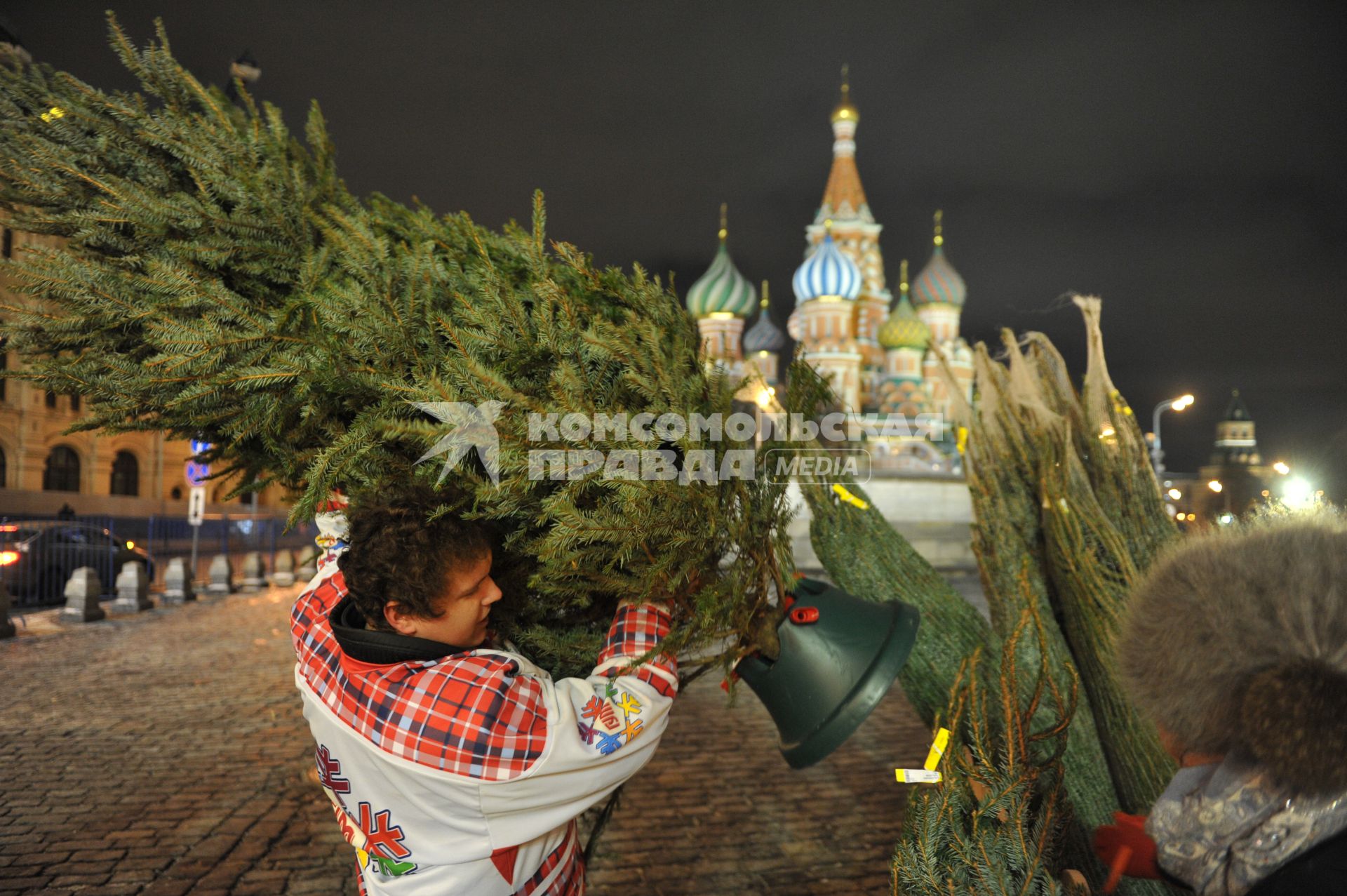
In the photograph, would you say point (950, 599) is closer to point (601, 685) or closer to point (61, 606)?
point (601, 685)

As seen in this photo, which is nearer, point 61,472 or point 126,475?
point 61,472

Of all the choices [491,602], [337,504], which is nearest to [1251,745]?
[491,602]

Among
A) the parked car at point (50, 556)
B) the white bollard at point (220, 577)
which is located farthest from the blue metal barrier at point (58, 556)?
the white bollard at point (220, 577)

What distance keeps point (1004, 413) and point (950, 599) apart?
0.86 meters

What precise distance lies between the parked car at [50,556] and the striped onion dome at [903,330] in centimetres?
3946

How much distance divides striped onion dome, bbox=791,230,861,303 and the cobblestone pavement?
36177mm

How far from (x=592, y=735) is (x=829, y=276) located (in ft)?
136

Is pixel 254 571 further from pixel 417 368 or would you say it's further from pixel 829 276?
pixel 829 276

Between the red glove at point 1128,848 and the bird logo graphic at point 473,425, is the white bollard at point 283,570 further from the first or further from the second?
the red glove at point 1128,848

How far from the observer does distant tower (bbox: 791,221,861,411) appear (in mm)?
40656

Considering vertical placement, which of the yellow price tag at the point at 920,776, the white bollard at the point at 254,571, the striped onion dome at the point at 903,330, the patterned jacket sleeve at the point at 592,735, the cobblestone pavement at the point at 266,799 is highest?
the striped onion dome at the point at 903,330

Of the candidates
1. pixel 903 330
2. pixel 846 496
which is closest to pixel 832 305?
pixel 903 330

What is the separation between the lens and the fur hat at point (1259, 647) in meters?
1.23

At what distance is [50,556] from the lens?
10930 mm
